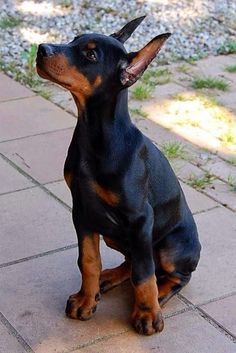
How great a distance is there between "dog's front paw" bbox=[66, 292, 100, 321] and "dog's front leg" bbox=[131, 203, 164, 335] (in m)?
0.19

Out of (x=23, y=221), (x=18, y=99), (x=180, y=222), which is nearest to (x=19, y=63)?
(x=18, y=99)

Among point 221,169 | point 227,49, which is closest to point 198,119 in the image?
point 221,169

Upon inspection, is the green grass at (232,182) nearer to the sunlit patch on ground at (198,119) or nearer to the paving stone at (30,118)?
the sunlit patch on ground at (198,119)

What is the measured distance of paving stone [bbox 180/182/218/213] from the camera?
4.68 meters

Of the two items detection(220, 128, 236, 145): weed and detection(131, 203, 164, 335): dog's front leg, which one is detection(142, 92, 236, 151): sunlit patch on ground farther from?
detection(131, 203, 164, 335): dog's front leg

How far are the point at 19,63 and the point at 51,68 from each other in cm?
372

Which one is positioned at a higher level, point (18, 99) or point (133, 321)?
point (133, 321)

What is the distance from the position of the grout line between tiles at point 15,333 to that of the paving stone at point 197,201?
4.70ft

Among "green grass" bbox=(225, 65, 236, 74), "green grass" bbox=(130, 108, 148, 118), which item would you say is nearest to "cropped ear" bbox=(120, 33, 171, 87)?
A: "green grass" bbox=(130, 108, 148, 118)

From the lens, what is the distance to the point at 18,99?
605 cm

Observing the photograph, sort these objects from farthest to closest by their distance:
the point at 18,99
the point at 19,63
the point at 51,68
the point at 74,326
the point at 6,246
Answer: the point at 19,63 → the point at 18,99 → the point at 6,246 → the point at 74,326 → the point at 51,68

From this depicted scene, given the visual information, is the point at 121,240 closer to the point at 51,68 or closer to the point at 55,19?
the point at 51,68

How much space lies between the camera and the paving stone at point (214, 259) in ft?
12.7

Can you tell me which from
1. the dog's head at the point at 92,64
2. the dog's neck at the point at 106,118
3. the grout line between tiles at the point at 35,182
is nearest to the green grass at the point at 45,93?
the grout line between tiles at the point at 35,182
